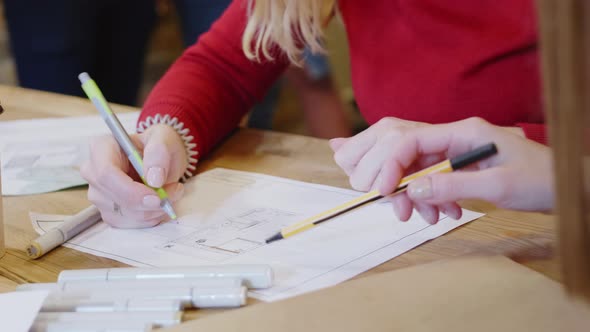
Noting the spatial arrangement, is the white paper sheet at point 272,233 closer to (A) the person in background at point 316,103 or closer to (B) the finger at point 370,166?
(B) the finger at point 370,166

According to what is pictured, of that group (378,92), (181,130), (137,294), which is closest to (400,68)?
(378,92)

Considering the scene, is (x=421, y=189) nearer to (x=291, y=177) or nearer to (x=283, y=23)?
(x=291, y=177)

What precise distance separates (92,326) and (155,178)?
27 cm

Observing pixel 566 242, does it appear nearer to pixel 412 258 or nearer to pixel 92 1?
pixel 412 258

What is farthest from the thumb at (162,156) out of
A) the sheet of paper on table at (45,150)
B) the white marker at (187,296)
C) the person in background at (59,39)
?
the person in background at (59,39)

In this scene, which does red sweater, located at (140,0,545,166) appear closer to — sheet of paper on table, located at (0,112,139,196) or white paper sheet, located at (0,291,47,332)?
sheet of paper on table, located at (0,112,139,196)

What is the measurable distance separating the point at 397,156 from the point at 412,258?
0.09 m

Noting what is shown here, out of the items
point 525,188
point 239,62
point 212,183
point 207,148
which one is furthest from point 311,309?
point 239,62

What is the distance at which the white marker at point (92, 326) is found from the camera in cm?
53

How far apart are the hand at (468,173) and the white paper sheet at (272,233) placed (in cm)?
6

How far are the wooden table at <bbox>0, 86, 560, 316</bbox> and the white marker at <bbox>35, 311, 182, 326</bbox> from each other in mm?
114

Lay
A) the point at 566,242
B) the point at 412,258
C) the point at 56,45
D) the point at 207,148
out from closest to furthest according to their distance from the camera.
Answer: the point at 566,242, the point at 412,258, the point at 207,148, the point at 56,45

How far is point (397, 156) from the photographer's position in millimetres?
618

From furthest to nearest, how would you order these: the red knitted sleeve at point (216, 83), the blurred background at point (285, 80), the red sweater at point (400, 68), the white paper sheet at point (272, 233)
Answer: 1. the blurred background at point (285, 80)
2. the red knitted sleeve at point (216, 83)
3. the red sweater at point (400, 68)
4. the white paper sheet at point (272, 233)
